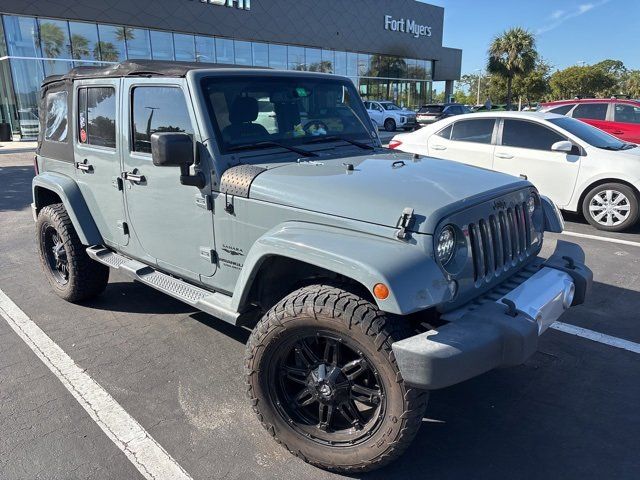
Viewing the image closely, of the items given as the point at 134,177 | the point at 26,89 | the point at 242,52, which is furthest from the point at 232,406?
the point at 242,52

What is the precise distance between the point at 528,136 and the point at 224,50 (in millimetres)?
22590

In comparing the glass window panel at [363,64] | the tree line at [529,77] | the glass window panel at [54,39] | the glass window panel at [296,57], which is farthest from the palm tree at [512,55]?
the glass window panel at [54,39]

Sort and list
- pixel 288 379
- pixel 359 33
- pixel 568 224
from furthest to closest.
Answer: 1. pixel 359 33
2. pixel 568 224
3. pixel 288 379

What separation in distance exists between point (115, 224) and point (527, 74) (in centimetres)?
4962

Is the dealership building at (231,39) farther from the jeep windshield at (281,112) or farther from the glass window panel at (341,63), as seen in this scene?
the jeep windshield at (281,112)

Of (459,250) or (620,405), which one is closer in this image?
(459,250)

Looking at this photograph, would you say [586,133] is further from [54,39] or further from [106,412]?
[54,39]

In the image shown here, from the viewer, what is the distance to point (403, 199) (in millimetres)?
2533

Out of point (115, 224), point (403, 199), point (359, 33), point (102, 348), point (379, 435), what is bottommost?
point (102, 348)

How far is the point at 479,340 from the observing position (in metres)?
2.21

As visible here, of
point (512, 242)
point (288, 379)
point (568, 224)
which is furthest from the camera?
point (568, 224)

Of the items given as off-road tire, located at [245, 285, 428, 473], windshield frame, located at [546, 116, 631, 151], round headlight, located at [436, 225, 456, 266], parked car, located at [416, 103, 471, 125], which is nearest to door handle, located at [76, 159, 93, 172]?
off-road tire, located at [245, 285, 428, 473]

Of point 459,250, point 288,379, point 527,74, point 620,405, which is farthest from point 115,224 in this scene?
point 527,74

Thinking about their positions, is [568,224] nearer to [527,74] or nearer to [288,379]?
[288,379]
